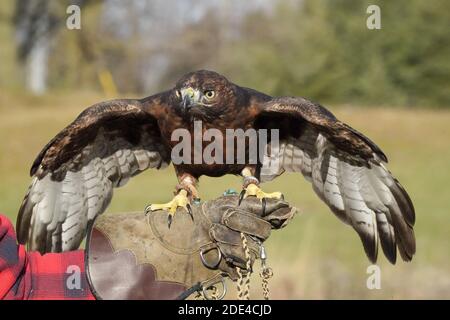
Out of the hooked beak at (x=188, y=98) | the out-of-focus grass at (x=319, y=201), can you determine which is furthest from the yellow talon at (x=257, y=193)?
the out-of-focus grass at (x=319, y=201)

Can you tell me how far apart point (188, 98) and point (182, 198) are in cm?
81

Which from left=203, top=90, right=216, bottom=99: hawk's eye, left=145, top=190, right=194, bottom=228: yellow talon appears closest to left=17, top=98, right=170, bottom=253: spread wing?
left=203, top=90, right=216, bottom=99: hawk's eye

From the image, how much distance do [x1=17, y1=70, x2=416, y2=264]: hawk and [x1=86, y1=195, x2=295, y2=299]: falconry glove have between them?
59cm

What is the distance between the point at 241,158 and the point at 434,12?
A: 38.0 meters

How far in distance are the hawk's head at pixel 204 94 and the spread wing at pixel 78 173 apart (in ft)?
0.98

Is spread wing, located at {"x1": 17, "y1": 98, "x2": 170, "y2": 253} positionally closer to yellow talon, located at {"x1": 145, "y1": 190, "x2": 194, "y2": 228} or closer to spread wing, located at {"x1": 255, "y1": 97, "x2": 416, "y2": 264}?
yellow talon, located at {"x1": 145, "y1": 190, "x2": 194, "y2": 228}

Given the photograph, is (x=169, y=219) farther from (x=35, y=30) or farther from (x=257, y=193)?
(x=35, y=30)

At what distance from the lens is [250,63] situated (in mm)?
45094

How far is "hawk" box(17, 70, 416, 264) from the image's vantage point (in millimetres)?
6359

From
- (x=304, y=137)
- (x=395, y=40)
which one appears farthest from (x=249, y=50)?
(x=304, y=137)

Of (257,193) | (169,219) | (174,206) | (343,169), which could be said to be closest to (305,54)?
(343,169)

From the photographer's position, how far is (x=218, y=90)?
6.52 metres

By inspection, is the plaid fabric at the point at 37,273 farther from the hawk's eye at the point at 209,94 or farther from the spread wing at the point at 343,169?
the spread wing at the point at 343,169
